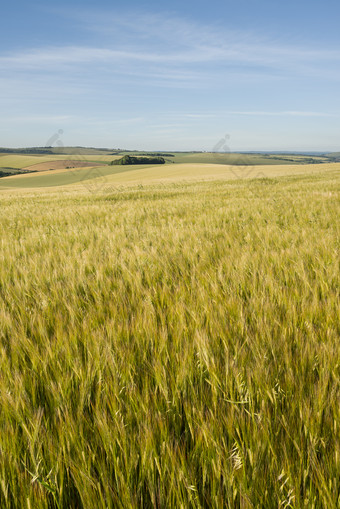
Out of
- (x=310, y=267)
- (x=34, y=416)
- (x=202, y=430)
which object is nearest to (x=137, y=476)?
(x=202, y=430)

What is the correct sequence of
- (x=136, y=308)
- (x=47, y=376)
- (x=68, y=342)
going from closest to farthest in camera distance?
(x=47, y=376) < (x=68, y=342) < (x=136, y=308)

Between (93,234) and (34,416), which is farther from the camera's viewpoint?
(93,234)

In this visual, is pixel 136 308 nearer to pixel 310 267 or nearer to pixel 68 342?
pixel 68 342

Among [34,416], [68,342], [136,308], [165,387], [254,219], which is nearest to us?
[34,416]

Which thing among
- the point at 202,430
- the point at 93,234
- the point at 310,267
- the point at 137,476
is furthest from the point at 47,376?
the point at 93,234

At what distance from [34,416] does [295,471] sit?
2.39 ft

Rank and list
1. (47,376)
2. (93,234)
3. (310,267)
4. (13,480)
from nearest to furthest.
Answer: (13,480) < (47,376) < (310,267) < (93,234)

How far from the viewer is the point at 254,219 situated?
5.00 metres

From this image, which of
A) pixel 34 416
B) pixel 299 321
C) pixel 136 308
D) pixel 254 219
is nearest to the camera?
pixel 34 416

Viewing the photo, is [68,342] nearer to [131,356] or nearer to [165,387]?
[131,356]

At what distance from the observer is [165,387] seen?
1005mm

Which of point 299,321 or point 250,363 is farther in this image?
point 299,321

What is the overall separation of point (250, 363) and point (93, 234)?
3.53 m

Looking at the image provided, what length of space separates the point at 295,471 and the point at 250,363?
386mm
